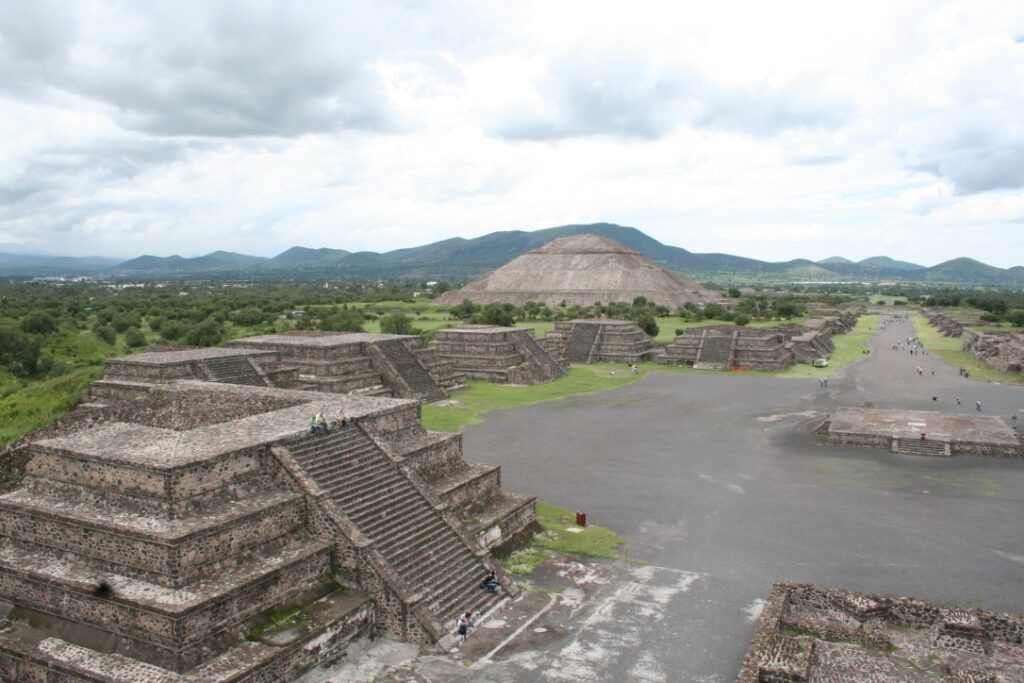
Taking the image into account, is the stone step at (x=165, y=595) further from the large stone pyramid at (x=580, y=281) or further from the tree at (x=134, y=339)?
the large stone pyramid at (x=580, y=281)

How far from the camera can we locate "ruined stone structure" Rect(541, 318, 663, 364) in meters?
57.5

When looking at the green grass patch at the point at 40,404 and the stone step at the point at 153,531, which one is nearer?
the stone step at the point at 153,531

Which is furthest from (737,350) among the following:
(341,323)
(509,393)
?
(341,323)

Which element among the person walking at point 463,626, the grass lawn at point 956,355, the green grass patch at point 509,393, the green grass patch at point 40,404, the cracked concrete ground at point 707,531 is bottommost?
the green grass patch at point 509,393

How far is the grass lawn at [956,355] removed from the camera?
49.2m

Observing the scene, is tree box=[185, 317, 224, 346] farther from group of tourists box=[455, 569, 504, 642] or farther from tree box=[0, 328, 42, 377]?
group of tourists box=[455, 569, 504, 642]

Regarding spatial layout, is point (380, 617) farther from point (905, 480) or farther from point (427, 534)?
point (905, 480)

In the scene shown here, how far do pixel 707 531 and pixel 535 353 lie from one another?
30.5m

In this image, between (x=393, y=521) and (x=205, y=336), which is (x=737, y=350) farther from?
(x=393, y=521)

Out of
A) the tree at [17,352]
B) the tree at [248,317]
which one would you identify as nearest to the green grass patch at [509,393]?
the tree at [17,352]

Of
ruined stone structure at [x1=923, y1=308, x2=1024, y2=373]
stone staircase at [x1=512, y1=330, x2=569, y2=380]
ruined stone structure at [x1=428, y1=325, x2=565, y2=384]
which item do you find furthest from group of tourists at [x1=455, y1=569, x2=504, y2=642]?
ruined stone structure at [x1=923, y1=308, x2=1024, y2=373]

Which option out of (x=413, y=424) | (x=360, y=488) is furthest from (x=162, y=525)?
(x=413, y=424)

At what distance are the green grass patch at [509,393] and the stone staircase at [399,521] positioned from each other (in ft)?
48.2

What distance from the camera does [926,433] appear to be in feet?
97.1
